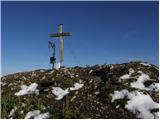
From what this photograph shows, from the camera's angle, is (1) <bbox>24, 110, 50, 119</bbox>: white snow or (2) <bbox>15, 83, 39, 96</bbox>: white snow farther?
(2) <bbox>15, 83, 39, 96</bbox>: white snow

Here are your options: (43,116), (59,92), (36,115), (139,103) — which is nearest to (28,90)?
(59,92)

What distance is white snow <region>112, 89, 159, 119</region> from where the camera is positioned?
577 inches

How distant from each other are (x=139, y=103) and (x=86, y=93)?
11.2ft

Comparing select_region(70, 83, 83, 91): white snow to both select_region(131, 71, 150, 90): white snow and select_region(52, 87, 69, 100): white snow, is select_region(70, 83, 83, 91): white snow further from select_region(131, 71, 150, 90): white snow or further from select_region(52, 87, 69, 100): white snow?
select_region(131, 71, 150, 90): white snow

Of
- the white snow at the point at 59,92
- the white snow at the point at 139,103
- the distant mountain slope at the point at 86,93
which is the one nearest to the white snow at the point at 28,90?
the distant mountain slope at the point at 86,93

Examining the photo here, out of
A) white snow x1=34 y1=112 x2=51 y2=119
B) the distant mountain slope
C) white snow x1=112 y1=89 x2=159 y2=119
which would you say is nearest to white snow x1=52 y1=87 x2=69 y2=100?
the distant mountain slope

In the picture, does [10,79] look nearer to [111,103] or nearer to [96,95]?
[96,95]

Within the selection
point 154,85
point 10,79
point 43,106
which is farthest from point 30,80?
point 154,85

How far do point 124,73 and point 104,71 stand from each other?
1670 millimetres

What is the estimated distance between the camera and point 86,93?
17828 mm

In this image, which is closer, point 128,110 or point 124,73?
point 128,110

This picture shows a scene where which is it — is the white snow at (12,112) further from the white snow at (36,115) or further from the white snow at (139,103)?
the white snow at (139,103)

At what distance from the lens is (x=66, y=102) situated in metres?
16.8

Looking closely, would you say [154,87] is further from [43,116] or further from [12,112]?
[12,112]
